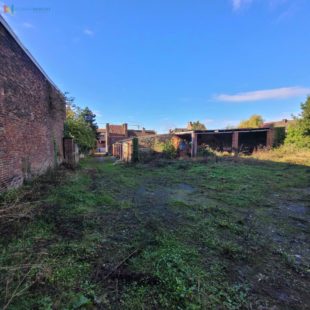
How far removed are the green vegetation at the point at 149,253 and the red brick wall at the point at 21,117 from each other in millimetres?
799

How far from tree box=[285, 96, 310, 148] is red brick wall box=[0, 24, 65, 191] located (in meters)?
16.3

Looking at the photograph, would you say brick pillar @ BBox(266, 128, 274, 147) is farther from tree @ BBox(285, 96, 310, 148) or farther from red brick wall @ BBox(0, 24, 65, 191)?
red brick wall @ BBox(0, 24, 65, 191)

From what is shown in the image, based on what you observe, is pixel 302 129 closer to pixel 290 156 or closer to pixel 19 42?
pixel 290 156

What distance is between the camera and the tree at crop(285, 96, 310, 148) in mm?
14148

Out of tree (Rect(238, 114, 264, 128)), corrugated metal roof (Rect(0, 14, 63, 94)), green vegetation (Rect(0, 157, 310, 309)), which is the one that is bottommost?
green vegetation (Rect(0, 157, 310, 309))

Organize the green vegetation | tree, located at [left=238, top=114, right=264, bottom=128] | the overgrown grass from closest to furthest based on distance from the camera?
the green vegetation < the overgrown grass < tree, located at [left=238, top=114, right=264, bottom=128]

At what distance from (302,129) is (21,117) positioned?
17011mm

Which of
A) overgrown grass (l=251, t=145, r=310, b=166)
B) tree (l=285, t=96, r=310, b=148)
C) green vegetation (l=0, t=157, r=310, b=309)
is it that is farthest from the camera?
tree (l=285, t=96, r=310, b=148)

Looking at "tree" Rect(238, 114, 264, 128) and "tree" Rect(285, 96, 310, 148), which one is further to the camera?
"tree" Rect(238, 114, 264, 128)

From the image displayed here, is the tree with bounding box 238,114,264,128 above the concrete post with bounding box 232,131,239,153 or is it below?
above

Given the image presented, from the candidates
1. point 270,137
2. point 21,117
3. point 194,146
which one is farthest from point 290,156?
point 21,117

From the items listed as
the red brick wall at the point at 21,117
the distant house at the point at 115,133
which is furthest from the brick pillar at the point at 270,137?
the distant house at the point at 115,133

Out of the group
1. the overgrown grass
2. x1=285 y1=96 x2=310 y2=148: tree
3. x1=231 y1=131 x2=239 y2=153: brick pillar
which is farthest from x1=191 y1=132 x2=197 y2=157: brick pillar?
x1=285 y1=96 x2=310 y2=148: tree

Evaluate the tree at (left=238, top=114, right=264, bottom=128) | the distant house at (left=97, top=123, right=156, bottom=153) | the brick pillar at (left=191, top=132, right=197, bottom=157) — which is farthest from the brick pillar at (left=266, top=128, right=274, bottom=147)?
the distant house at (left=97, top=123, right=156, bottom=153)
